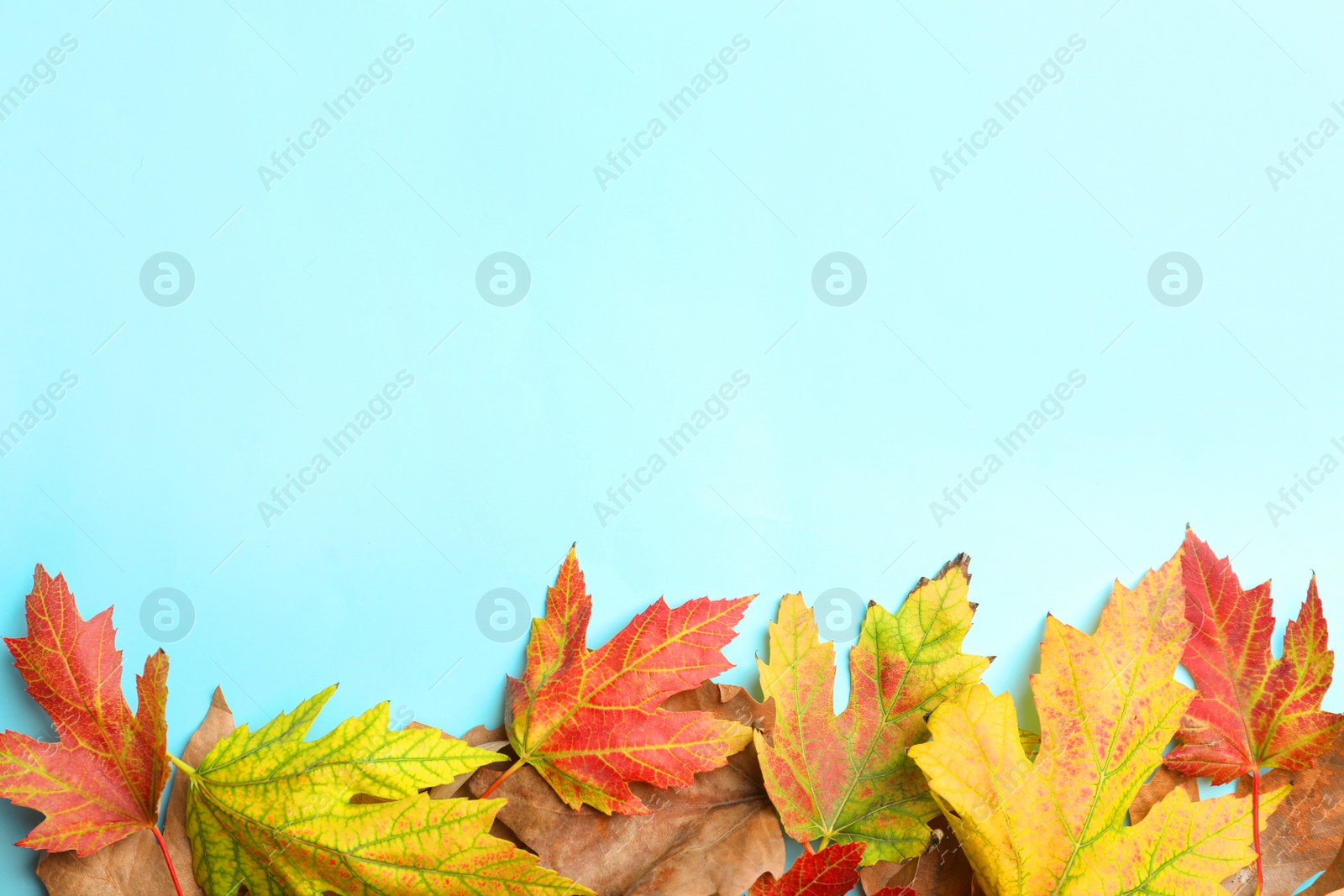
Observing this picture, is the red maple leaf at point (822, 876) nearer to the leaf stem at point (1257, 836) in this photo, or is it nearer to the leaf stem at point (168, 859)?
the leaf stem at point (1257, 836)

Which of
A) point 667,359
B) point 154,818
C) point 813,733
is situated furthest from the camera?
point 667,359

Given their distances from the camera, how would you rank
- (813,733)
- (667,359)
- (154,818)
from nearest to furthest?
(154,818) → (813,733) → (667,359)

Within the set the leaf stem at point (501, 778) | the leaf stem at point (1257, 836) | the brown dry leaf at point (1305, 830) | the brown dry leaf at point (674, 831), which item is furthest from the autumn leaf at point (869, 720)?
the brown dry leaf at point (1305, 830)

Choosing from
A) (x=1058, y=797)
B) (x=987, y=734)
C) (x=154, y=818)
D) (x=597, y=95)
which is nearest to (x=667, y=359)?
(x=597, y=95)

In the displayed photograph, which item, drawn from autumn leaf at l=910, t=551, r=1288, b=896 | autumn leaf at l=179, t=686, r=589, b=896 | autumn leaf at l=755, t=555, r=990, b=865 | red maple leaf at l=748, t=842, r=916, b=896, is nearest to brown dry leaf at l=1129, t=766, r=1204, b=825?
autumn leaf at l=910, t=551, r=1288, b=896

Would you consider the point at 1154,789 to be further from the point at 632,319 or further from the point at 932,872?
the point at 632,319

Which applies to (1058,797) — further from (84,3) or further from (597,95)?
(84,3)

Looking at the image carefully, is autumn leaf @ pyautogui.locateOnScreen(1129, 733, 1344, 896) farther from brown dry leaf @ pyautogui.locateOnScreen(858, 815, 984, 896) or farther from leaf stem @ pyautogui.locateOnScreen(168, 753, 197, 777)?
leaf stem @ pyautogui.locateOnScreen(168, 753, 197, 777)
